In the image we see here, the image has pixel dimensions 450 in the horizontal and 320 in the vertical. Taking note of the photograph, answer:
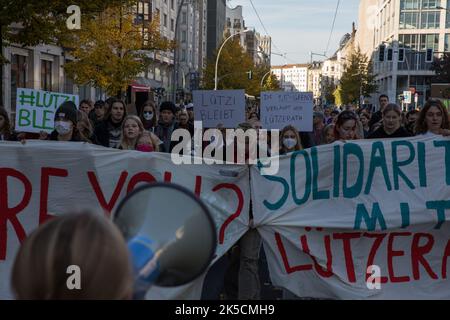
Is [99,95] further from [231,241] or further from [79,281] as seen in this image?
[79,281]

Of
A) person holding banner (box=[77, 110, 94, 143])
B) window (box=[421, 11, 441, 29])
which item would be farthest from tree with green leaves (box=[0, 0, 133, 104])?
window (box=[421, 11, 441, 29])

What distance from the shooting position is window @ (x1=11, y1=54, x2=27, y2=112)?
22125 mm

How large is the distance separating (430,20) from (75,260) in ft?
248

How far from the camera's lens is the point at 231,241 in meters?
5.07

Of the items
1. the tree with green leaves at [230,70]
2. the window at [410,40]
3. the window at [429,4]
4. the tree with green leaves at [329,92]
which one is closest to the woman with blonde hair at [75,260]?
the tree with green leaves at [230,70]

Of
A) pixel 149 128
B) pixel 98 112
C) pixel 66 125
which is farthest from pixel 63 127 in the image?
pixel 98 112

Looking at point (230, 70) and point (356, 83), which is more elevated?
point (230, 70)

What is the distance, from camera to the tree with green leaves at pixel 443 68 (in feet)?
201

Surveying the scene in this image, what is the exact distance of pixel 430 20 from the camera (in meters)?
71.8

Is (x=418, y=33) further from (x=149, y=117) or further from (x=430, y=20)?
(x=149, y=117)

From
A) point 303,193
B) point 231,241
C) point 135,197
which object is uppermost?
point 135,197

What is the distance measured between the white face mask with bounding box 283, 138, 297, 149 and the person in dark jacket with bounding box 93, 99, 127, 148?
1.83 meters
